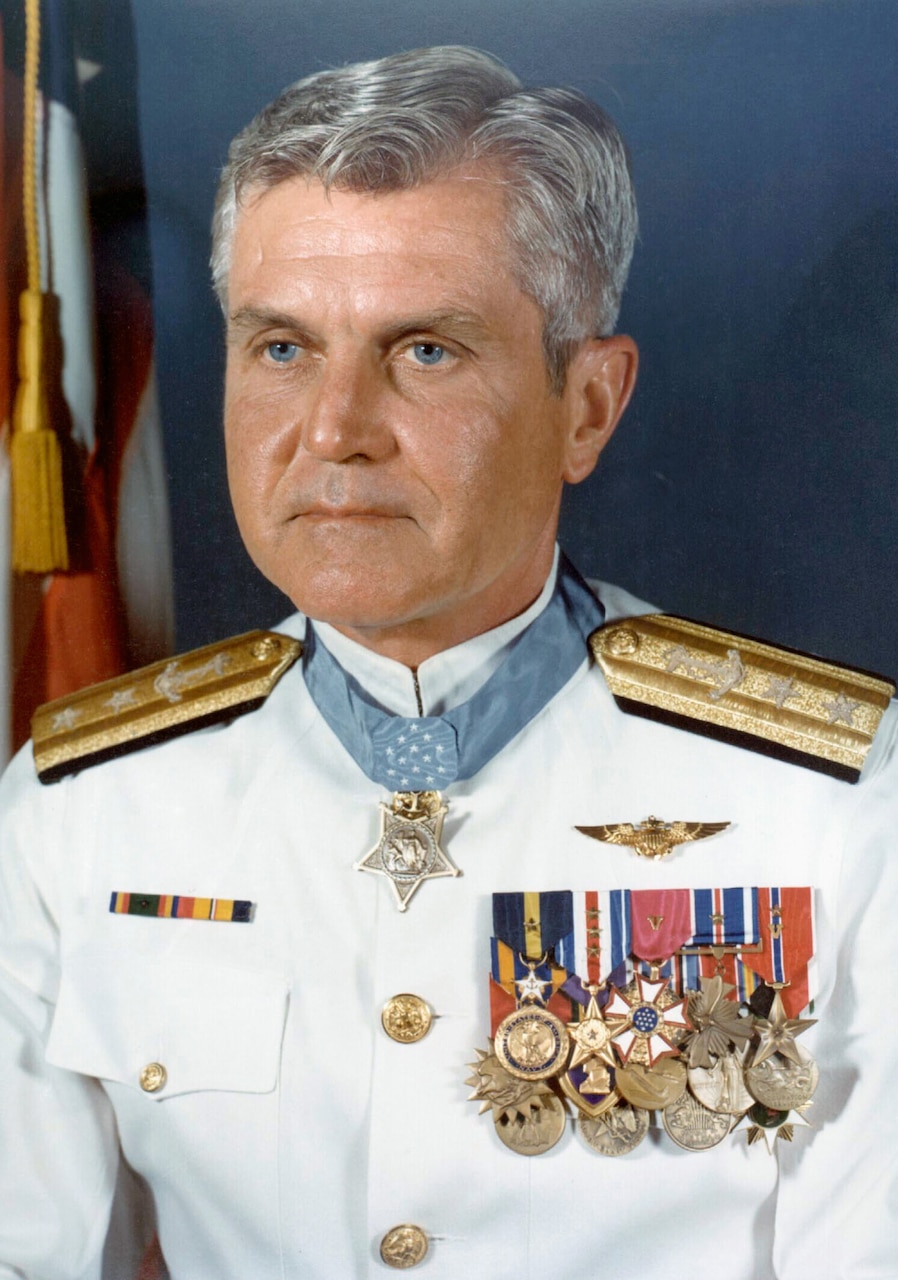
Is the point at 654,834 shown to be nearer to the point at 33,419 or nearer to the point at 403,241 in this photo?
the point at 403,241

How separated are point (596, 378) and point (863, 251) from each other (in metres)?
0.34

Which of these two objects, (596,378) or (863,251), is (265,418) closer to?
(596,378)

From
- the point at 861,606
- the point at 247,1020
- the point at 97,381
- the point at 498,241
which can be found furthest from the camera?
the point at 97,381

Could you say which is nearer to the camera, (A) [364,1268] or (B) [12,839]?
(A) [364,1268]

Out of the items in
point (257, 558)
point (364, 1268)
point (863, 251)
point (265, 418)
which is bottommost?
point (364, 1268)

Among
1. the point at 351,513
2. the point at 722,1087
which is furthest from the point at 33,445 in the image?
the point at 722,1087

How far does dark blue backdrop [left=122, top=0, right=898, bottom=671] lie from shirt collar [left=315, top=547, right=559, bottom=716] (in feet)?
0.64

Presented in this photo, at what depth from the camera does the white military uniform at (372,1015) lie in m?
1.32

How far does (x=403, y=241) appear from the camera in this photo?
1256 mm

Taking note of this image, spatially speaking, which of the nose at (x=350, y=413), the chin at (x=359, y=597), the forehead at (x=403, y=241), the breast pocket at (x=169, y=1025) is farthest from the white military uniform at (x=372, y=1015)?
the forehead at (x=403, y=241)

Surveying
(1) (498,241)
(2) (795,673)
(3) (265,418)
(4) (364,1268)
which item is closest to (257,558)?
(3) (265,418)

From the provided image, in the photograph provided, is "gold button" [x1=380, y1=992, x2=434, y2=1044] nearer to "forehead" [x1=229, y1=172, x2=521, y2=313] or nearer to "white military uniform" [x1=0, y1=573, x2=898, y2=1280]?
"white military uniform" [x1=0, y1=573, x2=898, y2=1280]

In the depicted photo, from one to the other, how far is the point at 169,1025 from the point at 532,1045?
0.40m

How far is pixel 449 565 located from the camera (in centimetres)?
130
